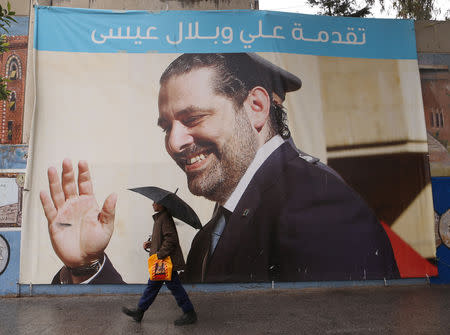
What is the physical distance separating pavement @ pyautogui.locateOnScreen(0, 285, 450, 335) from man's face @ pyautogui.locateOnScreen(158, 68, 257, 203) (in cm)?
168

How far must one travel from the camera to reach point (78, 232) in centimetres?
564

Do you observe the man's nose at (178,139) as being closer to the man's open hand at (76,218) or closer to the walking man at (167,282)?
the man's open hand at (76,218)

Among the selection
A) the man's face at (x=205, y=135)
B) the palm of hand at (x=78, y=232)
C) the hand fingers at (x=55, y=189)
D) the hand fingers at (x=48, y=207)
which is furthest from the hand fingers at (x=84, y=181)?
the man's face at (x=205, y=135)

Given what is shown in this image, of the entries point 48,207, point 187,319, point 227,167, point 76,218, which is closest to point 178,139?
point 227,167

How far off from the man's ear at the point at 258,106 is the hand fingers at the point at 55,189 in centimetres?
323

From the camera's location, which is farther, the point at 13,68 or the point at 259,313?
the point at 13,68

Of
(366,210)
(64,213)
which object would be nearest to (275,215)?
(366,210)

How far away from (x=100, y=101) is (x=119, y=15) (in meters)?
1.54

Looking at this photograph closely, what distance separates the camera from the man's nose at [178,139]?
589 centimetres

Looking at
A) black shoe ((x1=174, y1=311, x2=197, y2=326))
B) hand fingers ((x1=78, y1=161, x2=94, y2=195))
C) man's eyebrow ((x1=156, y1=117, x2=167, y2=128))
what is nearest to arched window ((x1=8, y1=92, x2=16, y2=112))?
hand fingers ((x1=78, y1=161, x2=94, y2=195))

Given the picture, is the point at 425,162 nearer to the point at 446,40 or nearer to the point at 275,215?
the point at 446,40

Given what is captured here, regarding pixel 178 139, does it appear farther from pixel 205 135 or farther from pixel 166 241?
pixel 166 241

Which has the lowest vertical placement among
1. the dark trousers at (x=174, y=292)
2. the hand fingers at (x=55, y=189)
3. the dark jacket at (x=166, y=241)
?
the dark trousers at (x=174, y=292)

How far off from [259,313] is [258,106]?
319 centimetres
